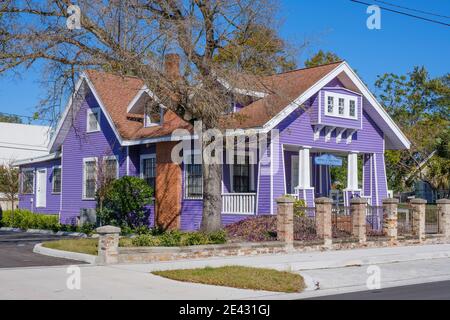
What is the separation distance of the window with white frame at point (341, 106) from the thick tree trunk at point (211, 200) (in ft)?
22.5

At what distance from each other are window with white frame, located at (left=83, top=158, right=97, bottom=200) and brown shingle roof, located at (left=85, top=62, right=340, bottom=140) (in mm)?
2813

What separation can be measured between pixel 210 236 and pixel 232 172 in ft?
24.0

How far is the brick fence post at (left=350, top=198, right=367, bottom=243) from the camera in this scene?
22.2m

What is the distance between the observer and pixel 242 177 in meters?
26.7

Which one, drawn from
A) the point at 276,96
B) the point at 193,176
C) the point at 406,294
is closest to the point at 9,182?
the point at 193,176

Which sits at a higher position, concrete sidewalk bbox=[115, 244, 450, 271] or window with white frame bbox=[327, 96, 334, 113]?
window with white frame bbox=[327, 96, 334, 113]

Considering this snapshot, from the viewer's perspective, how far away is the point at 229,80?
19.5m

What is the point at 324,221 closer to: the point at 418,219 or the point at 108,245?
the point at 418,219

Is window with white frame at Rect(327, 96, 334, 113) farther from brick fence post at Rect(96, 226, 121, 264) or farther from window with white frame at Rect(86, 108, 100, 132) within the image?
brick fence post at Rect(96, 226, 121, 264)

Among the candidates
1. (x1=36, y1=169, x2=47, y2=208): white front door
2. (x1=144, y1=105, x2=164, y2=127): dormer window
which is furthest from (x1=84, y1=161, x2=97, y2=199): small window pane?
(x1=36, y1=169, x2=47, y2=208): white front door

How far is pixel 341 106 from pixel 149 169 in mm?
8932

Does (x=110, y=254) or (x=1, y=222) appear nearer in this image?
(x=110, y=254)
